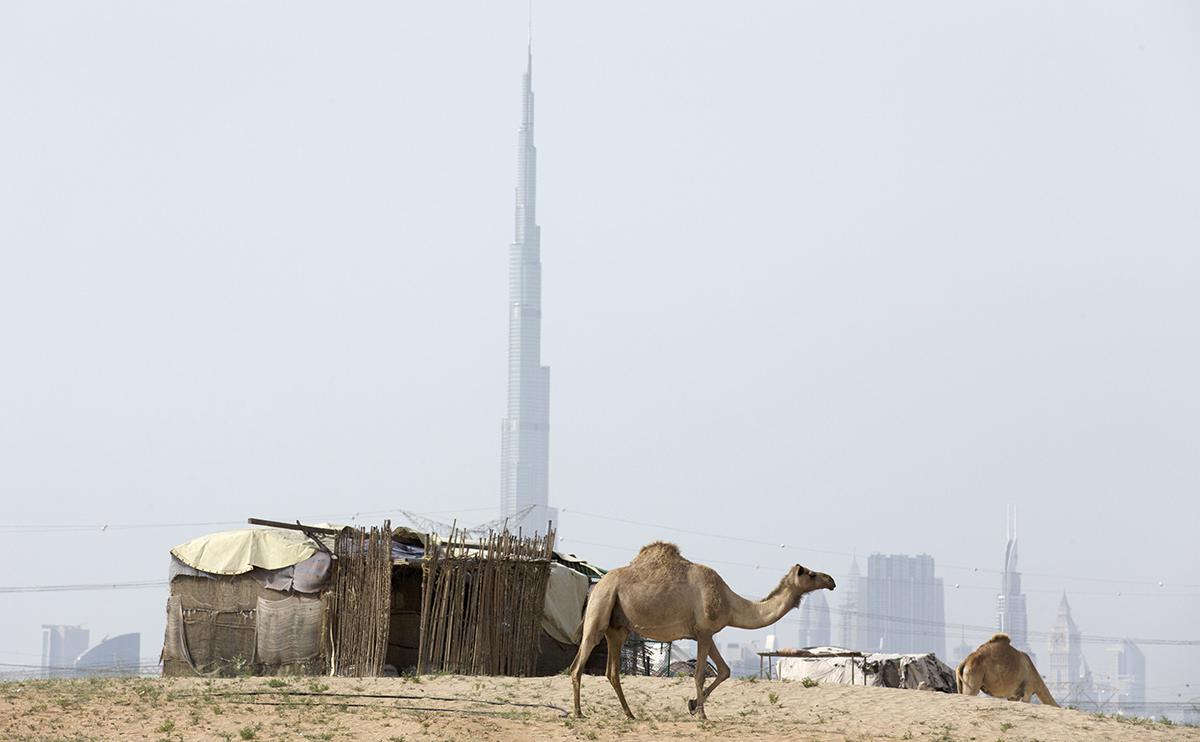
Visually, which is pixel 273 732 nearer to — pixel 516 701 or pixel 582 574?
pixel 516 701

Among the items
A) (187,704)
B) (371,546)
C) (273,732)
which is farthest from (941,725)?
(371,546)

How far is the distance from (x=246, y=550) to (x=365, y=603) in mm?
3011

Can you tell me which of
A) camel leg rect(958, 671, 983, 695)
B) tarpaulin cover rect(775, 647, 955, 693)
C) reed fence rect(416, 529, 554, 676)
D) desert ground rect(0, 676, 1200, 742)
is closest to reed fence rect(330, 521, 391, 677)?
reed fence rect(416, 529, 554, 676)

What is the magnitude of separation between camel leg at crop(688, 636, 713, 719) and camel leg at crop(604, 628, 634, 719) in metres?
0.73

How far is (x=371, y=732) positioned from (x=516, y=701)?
379 cm

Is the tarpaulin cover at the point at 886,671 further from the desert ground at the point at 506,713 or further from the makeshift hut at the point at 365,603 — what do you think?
the desert ground at the point at 506,713

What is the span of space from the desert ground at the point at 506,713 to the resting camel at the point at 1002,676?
184cm

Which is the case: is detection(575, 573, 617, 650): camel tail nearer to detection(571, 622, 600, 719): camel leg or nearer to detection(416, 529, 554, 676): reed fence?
detection(571, 622, 600, 719): camel leg

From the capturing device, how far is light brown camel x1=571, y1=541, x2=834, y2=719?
61.5ft

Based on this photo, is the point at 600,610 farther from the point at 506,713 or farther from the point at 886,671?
the point at 886,671

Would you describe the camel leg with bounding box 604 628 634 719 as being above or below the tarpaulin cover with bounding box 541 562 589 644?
below

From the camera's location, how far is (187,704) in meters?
18.7

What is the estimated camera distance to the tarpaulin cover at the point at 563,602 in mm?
28516

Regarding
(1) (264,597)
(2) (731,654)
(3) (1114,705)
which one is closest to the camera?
(1) (264,597)
